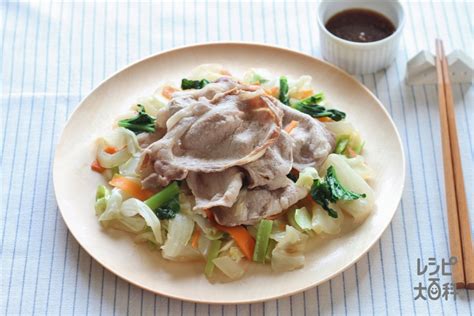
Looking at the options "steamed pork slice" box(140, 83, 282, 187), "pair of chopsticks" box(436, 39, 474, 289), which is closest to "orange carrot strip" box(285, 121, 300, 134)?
"steamed pork slice" box(140, 83, 282, 187)

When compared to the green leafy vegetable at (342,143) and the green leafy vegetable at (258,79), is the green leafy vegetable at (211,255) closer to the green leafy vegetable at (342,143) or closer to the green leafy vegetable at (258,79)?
the green leafy vegetable at (342,143)

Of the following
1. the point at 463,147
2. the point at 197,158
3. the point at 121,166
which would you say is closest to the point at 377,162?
the point at 463,147

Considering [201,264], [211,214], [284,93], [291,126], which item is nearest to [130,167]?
[211,214]

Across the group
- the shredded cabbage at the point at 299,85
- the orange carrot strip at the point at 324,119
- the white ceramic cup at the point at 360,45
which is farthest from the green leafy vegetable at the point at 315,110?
the white ceramic cup at the point at 360,45

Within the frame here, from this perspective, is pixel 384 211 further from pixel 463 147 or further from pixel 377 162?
pixel 463 147

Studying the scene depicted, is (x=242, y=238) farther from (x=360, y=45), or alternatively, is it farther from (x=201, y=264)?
(x=360, y=45)

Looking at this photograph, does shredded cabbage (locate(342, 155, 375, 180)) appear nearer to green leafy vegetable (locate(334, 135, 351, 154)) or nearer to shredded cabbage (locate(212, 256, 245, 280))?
green leafy vegetable (locate(334, 135, 351, 154))

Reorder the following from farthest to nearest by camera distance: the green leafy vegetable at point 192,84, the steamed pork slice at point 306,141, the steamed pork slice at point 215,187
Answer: the green leafy vegetable at point 192,84 → the steamed pork slice at point 306,141 → the steamed pork slice at point 215,187
